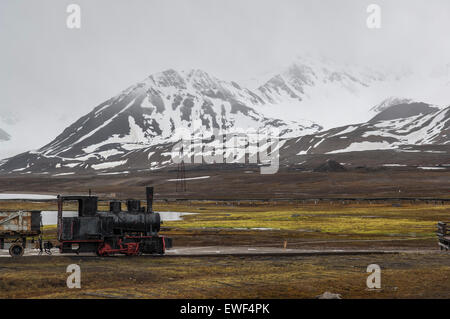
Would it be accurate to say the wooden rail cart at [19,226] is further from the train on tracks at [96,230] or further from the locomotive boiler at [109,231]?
the locomotive boiler at [109,231]

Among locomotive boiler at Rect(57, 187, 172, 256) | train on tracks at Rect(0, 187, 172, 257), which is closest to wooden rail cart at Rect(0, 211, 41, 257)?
train on tracks at Rect(0, 187, 172, 257)

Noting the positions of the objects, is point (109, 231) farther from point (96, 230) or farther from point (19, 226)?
point (19, 226)

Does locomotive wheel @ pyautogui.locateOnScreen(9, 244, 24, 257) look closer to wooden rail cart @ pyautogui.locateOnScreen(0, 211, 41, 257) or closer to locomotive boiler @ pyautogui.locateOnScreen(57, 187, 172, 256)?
wooden rail cart @ pyautogui.locateOnScreen(0, 211, 41, 257)

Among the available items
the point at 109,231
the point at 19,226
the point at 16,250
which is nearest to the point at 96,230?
the point at 109,231

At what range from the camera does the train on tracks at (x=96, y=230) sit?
35.6 m

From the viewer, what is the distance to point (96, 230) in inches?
1405

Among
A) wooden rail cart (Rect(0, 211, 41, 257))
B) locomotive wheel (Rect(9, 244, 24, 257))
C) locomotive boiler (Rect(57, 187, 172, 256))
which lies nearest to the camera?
locomotive boiler (Rect(57, 187, 172, 256))

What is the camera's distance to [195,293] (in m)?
22.9

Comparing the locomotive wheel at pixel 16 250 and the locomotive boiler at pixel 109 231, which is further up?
the locomotive boiler at pixel 109 231

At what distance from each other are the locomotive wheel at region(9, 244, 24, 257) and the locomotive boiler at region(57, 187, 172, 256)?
277 centimetres

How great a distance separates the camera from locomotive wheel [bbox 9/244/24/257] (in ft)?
117

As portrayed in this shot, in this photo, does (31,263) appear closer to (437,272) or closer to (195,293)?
(195,293)

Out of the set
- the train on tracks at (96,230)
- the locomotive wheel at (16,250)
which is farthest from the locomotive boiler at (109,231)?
the locomotive wheel at (16,250)
